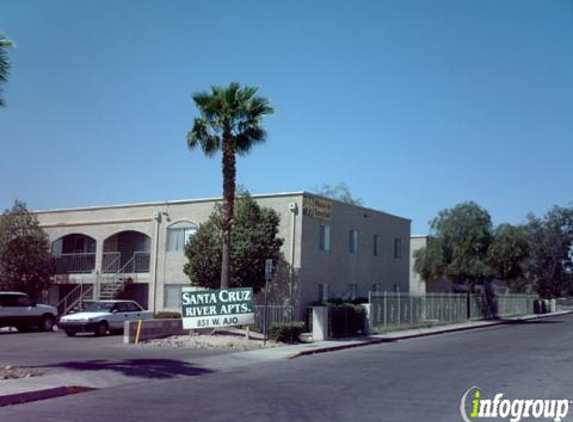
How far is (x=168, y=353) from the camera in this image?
66.7 feet

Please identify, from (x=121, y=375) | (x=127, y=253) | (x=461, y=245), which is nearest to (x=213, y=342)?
(x=121, y=375)

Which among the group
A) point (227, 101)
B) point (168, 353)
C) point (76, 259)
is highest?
point (227, 101)

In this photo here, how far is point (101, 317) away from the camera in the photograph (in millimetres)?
27250

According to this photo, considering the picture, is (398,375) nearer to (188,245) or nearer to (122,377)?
(122,377)

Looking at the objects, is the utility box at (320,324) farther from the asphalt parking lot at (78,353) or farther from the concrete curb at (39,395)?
the concrete curb at (39,395)

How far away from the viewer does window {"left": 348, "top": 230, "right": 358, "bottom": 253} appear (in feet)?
115

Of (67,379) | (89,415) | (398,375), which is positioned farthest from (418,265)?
(89,415)

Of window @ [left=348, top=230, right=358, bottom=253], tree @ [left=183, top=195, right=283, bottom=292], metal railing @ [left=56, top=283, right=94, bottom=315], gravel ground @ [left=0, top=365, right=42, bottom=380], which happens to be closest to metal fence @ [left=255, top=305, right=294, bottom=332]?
tree @ [left=183, top=195, right=283, bottom=292]

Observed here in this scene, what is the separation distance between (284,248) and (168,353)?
11.3 meters

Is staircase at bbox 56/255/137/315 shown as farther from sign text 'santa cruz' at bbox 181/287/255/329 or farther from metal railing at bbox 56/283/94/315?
sign text 'santa cruz' at bbox 181/287/255/329

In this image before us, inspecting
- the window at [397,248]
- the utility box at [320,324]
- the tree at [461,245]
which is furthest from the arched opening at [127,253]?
the tree at [461,245]

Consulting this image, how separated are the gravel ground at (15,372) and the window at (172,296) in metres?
18.5

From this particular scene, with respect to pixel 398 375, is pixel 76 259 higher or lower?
higher

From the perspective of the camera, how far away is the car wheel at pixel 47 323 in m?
30.4
